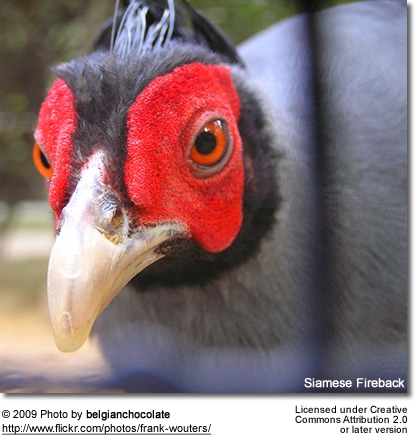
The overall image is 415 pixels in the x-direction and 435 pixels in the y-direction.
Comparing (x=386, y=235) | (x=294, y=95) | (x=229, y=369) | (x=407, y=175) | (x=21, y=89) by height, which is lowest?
(x=229, y=369)

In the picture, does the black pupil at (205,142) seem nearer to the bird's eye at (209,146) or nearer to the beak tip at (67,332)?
the bird's eye at (209,146)

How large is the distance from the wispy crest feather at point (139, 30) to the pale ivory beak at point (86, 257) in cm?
29

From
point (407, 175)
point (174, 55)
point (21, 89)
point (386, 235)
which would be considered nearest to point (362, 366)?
point (386, 235)

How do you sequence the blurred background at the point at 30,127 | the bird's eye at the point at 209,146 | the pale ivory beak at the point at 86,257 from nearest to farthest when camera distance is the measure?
1. the pale ivory beak at the point at 86,257
2. the bird's eye at the point at 209,146
3. the blurred background at the point at 30,127

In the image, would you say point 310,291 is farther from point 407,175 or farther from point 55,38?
point 55,38

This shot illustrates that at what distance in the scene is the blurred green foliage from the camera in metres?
1.17

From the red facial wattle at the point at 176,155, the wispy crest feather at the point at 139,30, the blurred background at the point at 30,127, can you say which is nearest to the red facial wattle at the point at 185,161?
the red facial wattle at the point at 176,155

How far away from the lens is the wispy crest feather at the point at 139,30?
86cm

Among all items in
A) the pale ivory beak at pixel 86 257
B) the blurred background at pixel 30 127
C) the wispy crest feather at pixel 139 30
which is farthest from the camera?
the blurred background at pixel 30 127

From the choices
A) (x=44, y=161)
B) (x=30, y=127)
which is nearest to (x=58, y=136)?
(x=44, y=161)

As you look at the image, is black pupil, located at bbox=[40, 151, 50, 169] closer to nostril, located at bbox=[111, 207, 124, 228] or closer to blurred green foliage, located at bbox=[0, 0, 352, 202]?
nostril, located at bbox=[111, 207, 124, 228]

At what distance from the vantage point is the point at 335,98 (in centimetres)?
98

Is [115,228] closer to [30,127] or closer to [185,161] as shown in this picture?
[185,161]

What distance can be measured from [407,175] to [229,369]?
486mm
